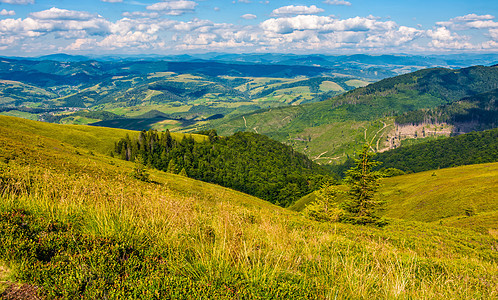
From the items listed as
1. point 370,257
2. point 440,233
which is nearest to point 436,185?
point 440,233

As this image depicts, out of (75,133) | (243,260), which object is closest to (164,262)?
(243,260)

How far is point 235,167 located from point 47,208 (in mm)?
179200

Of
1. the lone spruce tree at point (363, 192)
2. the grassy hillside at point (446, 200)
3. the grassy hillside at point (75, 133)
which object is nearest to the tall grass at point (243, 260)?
the lone spruce tree at point (363, 192)

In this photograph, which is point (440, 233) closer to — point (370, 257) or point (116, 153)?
point (370, 257)

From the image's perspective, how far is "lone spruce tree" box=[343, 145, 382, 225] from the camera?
118ft

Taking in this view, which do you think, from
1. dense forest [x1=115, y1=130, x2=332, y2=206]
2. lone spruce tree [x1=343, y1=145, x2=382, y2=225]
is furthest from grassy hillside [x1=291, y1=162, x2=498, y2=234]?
A: dense forest [x1=115, y1=130, x2=332, y2=206]

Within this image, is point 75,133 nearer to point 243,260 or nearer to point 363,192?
point 363,192

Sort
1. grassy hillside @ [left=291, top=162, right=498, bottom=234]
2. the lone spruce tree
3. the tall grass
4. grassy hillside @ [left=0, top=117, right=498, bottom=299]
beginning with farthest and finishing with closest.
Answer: grassy hillside @ [left=291, top=162, right=498, bottom=234] → the lone spruce tree → the tall grass → grassy hillside @ [left=0, top=117, right=498, bottom=299]

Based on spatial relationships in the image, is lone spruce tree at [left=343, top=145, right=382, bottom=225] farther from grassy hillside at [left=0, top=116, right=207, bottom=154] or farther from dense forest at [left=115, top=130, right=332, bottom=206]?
dense forest at [left=115, top=130, right=332, bottom=206]

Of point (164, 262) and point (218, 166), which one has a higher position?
point (164, 262)

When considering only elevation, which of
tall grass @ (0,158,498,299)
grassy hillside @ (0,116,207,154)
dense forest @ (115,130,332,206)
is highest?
tall grass @ (0,158,498,299)

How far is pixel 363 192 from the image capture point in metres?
37.2

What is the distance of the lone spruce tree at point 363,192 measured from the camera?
36.0m

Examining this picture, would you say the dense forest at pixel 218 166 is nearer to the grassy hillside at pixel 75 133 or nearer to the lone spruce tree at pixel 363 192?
the grassy hillside at pixel 75 133
